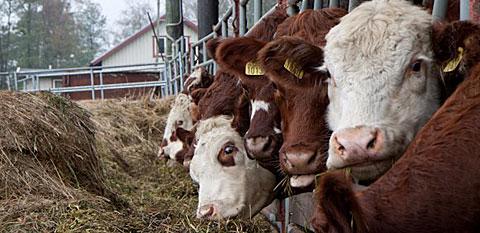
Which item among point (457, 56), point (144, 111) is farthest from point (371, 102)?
point (144, 111)

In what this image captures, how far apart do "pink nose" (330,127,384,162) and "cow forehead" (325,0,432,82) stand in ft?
0.98

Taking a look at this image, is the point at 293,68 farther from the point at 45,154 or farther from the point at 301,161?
the point at 45,154

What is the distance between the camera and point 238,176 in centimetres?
500

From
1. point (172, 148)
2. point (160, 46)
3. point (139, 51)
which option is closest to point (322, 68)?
point (172, 148)

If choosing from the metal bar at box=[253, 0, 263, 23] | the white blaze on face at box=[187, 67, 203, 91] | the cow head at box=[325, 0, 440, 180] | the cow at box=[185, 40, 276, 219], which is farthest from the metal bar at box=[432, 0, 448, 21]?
the white blaze on face at box=[187, 67, 203, 91]

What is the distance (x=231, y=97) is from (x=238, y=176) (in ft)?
2.14

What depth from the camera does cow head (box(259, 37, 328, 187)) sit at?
11.5 ft

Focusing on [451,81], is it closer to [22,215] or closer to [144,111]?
[22,215]

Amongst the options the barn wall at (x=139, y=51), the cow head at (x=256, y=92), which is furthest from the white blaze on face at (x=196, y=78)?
the barn wall at (x=139, y=51)

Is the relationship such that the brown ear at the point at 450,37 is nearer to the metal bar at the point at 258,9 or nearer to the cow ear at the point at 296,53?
the cow ear at the point at 296,53

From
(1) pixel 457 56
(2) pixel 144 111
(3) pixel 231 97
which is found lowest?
(2) pixel 144 111

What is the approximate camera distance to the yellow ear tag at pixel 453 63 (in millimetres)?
2830

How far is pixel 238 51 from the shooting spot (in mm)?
4172

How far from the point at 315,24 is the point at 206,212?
149 cm
